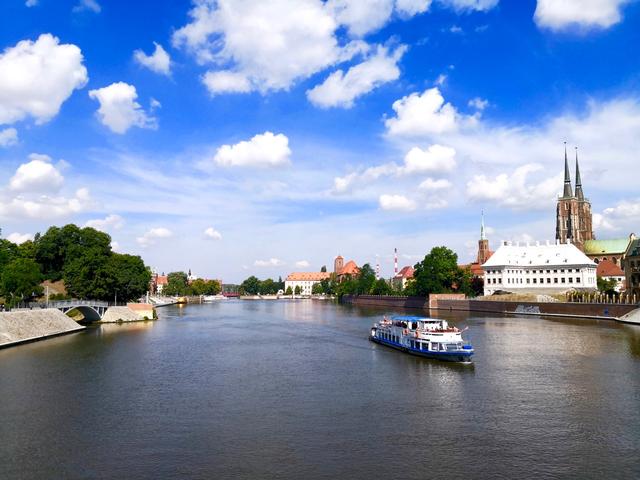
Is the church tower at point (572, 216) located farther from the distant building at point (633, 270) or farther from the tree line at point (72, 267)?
the tree line at point (72, 267)

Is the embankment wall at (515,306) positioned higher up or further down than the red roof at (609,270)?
further down

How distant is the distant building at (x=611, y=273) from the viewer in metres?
147

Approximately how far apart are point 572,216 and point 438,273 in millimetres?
67244

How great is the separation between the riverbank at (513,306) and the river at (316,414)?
41.9 meters

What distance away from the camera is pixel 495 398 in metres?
34.5

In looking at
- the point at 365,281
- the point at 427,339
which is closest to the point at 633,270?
the point at 427,339

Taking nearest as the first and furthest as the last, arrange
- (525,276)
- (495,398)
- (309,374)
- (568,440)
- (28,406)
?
(568,440) < (28,406) < (495,398) < (309,374) < (525,276)

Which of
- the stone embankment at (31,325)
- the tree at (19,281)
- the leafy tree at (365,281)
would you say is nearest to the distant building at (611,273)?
the leafy tree at (365,281)

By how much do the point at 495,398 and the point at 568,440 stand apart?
8638 millimetres

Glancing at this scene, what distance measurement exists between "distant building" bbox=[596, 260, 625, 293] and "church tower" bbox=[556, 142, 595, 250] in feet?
72.5

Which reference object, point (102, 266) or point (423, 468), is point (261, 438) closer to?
point (423, 468)

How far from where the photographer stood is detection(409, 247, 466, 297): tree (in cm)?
14025

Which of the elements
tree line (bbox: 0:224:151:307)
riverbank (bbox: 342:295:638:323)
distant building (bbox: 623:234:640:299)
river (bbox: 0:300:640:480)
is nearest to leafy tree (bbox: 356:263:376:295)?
riverbank (bbox: 342:295:638:323)

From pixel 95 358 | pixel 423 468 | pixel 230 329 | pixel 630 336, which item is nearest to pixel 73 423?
pixel 423 468
